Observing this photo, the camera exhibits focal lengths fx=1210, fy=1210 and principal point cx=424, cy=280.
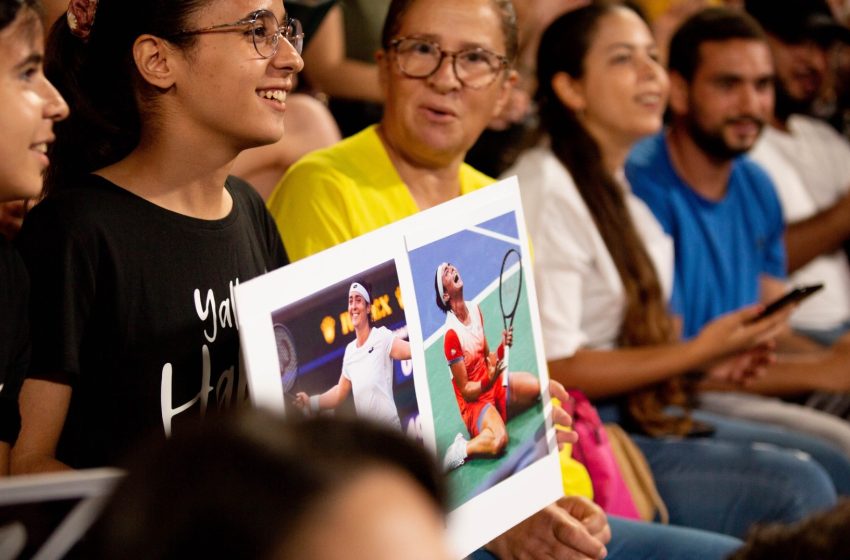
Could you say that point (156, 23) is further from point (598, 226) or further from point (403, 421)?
point (598, 226)

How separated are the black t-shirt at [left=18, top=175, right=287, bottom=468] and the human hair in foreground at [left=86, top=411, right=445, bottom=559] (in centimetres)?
76

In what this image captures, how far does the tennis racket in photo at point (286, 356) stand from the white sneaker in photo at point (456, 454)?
0.32 m

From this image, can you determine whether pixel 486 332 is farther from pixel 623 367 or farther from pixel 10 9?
pixel 623 367

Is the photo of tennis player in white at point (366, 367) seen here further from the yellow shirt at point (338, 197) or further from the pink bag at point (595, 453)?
the pink bag at point (595, 453)

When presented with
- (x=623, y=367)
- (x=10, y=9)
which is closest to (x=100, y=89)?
(x=10, y=9)

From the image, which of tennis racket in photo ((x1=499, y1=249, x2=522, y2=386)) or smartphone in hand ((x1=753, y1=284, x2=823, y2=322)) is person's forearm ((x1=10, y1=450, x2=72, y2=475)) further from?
smartphone in hand ((x1=753, y1=284, x2=823, y2=322))

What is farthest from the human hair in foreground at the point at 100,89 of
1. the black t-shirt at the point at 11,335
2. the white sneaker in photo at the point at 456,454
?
the white sneaker in photo at the point at 456,454

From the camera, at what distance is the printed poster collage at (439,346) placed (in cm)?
141

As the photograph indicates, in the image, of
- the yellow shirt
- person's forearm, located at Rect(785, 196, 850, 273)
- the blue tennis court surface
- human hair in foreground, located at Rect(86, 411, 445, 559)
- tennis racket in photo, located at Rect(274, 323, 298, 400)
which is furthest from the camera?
person's forearm, located at Rect(785, 196, 850, 273)

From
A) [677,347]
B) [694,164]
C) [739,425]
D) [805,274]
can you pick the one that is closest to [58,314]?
[677,347]

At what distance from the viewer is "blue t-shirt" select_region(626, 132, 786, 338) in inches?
131

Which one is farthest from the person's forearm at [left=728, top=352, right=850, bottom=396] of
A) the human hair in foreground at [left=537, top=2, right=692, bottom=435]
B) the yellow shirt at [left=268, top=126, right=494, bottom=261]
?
the yellow shirt at [left=268, top=126, right=494, bottom=261]

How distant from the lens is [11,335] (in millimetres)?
1457

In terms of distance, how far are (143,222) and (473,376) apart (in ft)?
1.65
